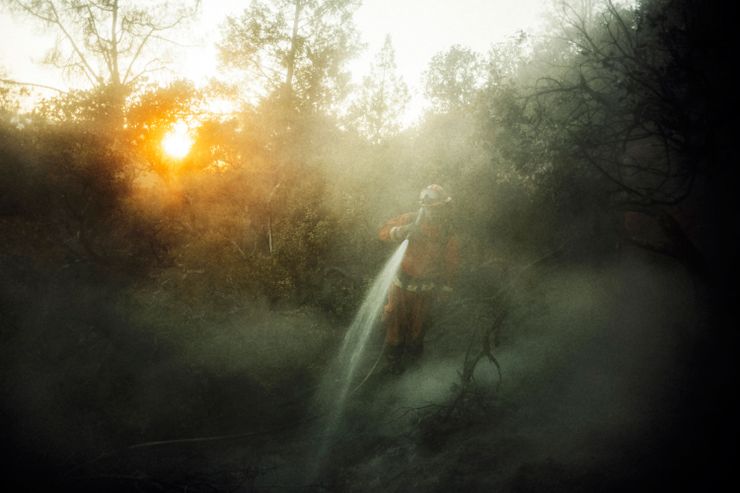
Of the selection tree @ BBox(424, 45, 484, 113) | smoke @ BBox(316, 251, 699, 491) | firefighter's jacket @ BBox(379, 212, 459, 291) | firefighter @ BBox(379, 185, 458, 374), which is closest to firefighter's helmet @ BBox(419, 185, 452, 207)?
firefighter @ BBox(379, 185, 458, 374)

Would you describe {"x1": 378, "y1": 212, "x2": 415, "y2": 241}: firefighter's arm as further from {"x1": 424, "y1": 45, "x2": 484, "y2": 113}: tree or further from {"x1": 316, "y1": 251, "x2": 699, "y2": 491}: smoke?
{"x1": 424, "y1": 45, "x2": 484, "y2": 113}: tree

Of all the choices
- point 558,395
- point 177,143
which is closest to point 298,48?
point 177,143

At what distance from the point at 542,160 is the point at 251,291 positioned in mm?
5785

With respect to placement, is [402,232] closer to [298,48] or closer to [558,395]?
[558,395]

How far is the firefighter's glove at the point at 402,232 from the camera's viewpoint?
5.00 meters

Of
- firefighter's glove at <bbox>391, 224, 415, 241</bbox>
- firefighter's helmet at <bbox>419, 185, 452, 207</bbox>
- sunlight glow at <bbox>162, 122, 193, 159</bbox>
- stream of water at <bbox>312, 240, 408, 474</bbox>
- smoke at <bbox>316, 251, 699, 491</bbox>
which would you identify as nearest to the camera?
smoke at <bbox>316, 251, 699, 491</bbox>

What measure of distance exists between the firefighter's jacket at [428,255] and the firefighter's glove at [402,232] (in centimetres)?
9

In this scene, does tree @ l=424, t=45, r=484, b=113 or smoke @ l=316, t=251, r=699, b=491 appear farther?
tree @ l=424, t=45, r=484, b=113

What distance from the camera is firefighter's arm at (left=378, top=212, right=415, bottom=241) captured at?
502 cm

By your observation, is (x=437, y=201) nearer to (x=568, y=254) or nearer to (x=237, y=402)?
(x=568, y=254)

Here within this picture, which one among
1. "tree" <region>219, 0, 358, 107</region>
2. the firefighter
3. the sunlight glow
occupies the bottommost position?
the firefighter

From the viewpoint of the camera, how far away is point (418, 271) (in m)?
5.26

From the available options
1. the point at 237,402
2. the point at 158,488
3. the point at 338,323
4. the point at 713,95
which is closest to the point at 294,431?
the point at 237,402

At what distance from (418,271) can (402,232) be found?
66 cm
